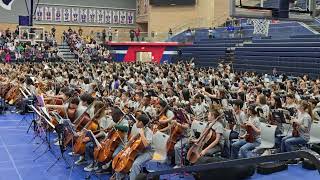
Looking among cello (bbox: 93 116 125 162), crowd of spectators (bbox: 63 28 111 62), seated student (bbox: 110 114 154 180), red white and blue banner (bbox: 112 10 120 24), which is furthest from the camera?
red white and blue banner (bbox: 112 10 120 24)

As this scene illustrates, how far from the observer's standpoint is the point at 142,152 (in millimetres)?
7230

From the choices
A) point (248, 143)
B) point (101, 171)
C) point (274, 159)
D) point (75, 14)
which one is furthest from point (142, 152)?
point (75, 14)

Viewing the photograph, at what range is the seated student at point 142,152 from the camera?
6.96 metres

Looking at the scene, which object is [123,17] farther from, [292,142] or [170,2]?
[292,142]

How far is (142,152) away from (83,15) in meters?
38.4

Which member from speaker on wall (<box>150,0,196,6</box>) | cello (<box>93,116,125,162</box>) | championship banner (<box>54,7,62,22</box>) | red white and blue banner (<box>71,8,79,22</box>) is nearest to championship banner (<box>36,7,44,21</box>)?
championship banner (<box>54,7,62,22</box>)

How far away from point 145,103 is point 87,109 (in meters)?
1.71

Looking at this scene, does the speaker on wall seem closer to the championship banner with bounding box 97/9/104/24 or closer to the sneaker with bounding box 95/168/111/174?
the championship banner with bounding box 97/9/104/24

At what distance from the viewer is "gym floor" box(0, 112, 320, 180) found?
8.34 metres

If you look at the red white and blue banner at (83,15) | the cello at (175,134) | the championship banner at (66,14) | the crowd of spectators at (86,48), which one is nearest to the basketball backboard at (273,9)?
the cello at (175,134)

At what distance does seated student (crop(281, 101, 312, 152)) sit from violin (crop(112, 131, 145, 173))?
11.4 feet

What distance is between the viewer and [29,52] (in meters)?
33.7

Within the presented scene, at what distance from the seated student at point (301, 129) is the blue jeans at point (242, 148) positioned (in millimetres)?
753

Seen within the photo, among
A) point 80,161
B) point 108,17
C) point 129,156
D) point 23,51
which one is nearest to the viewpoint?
point 129,156
